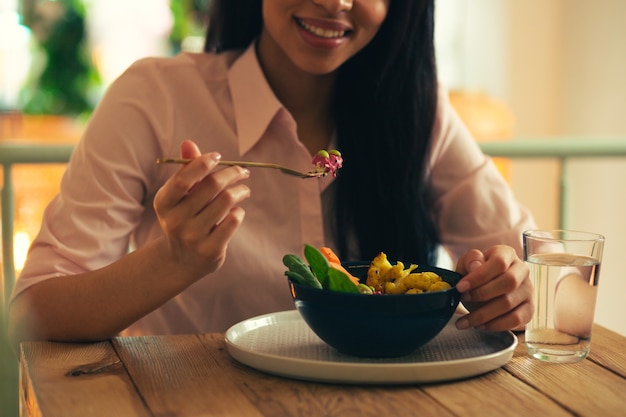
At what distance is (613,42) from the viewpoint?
3.64 m

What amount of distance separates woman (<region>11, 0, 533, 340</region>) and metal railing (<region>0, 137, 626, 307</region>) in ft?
1.29

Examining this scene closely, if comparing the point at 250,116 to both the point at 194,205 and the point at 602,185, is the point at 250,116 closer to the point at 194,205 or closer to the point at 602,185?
the point at 194,205

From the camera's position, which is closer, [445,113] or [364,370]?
[364,370]

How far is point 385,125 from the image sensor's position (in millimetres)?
1624

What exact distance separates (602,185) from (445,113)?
7.41ft

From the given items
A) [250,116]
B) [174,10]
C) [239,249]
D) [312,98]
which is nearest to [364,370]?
[239,249]

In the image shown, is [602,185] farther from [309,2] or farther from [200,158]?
[200,158]

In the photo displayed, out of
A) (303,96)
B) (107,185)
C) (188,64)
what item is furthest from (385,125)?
(107,185)

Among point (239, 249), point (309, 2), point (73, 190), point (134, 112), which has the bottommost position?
point (239, 249)

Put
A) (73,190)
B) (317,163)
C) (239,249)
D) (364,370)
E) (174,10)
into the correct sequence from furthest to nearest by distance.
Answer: (174,10) → (239,249) → (73,190) → (317,163) → (364,370)

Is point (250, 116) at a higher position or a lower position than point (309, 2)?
lower

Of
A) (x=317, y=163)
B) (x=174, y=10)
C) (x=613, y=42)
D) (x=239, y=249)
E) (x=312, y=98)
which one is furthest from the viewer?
(x=174, y=10)

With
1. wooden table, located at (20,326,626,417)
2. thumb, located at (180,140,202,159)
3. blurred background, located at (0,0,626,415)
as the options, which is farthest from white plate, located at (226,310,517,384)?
blurred background, located at (0,0,626,415)

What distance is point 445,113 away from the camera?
1.69 metres
